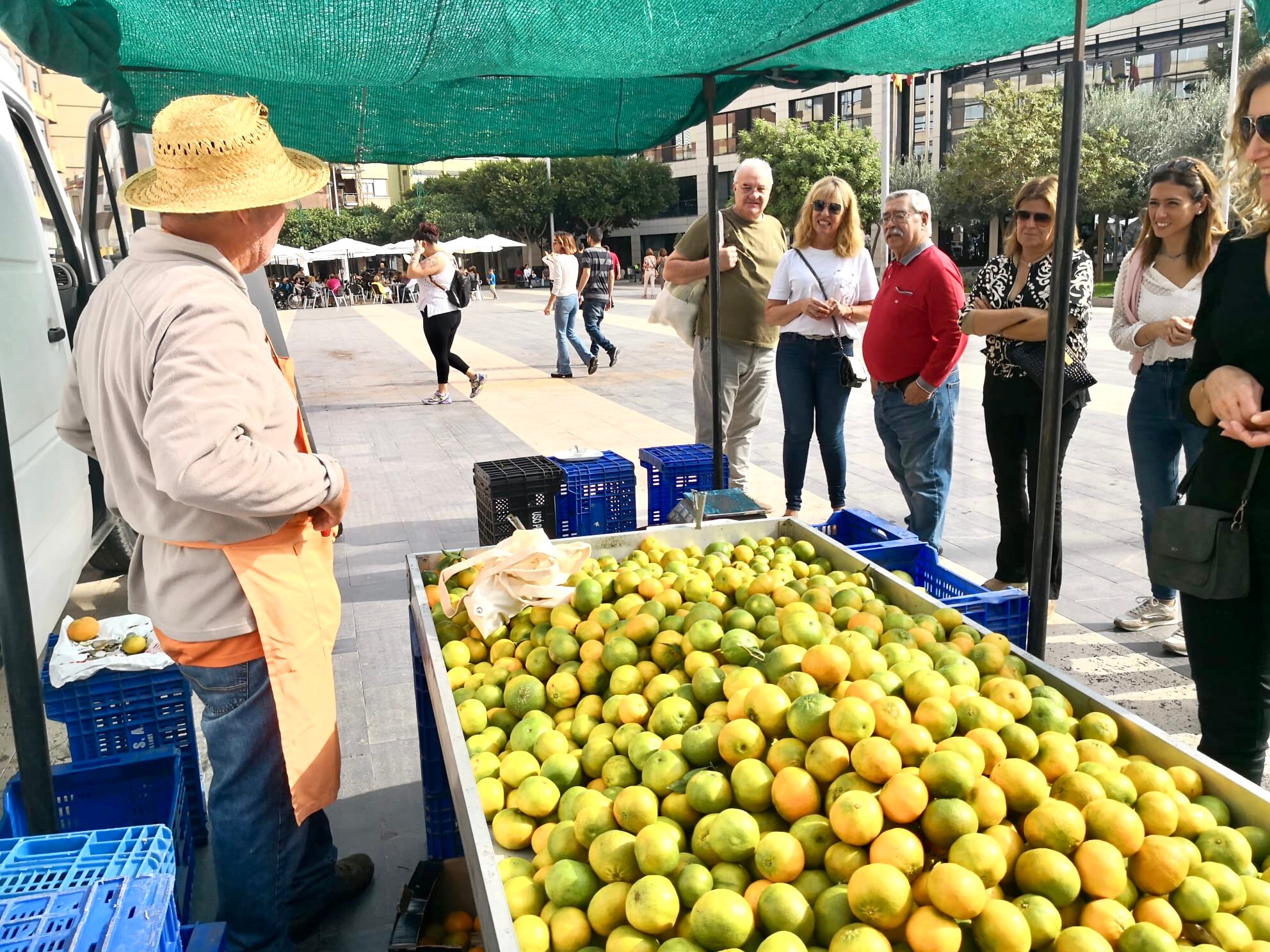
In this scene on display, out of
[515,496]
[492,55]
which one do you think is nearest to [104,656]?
[515,496]

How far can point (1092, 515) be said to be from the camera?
6133 mm

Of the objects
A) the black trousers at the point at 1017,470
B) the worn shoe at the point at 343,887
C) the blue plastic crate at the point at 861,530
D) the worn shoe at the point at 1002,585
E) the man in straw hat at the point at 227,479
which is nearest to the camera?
the man in straw hat at the point at 227,479

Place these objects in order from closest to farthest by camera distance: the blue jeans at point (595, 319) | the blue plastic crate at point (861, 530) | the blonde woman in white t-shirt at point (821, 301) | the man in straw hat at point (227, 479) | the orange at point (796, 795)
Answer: the orange at point (796, 795) < the man in straw hat at point (227, 479) < the blue plastic crate at point (861, 530) < the blonde woman in white t-shirt at point (821, 301) < the blue jeans at point (595, 319)

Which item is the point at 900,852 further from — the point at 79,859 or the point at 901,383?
the point at 901,383

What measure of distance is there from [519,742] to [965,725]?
3.18 feet

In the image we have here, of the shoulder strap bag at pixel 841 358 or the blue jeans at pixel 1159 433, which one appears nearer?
the blue jeans at pixel 1159 433

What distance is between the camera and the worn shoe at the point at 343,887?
2609 millimetres

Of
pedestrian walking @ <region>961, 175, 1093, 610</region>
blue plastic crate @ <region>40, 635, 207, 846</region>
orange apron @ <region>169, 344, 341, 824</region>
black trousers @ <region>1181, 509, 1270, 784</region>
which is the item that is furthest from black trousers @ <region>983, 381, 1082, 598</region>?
blue plastic crate @ <region>40, 635, 207, 846</region>

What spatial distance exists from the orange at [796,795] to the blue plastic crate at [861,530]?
5.49 feet

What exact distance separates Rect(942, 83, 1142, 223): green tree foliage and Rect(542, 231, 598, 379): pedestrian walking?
22037 mm

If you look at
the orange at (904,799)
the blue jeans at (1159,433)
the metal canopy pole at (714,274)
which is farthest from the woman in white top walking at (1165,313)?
the orange at (904,799)

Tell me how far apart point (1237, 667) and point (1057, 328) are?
1.00 metres

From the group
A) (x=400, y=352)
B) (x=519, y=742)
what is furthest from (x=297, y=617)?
(x=400, y=352)

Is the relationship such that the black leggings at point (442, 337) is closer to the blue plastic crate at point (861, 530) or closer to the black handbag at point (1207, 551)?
the blue plastic crate at point (861, 530)
